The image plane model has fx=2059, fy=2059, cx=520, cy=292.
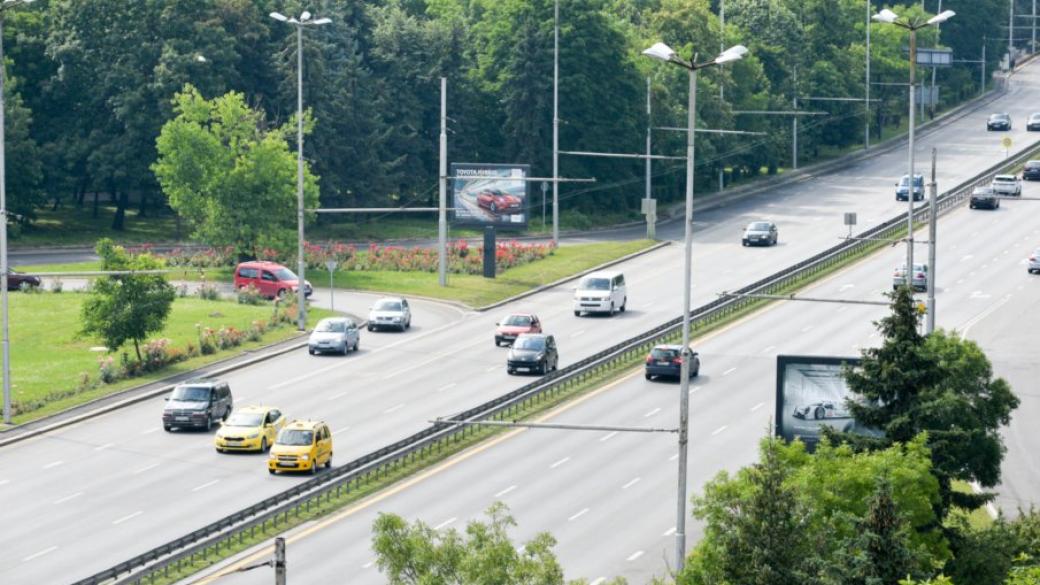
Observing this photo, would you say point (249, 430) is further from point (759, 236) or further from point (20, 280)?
point (759, 236)

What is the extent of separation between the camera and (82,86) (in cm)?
12181

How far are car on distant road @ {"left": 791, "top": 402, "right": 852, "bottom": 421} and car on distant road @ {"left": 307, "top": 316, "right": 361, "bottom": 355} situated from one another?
25.3m

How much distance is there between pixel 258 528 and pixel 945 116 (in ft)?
423

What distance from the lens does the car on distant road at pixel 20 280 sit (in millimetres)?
94312

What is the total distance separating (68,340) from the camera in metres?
82.9

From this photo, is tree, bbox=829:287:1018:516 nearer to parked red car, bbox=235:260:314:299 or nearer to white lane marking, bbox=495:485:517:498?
white lane marking, bbox=495:485:517:498

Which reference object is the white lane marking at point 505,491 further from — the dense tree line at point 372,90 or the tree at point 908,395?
the dense tree line at point 372,90

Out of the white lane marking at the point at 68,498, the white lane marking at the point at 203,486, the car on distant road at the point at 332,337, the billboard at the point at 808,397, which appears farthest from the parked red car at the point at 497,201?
the white lane marking at the point at 68,498

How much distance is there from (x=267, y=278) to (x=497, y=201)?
50.9 feet

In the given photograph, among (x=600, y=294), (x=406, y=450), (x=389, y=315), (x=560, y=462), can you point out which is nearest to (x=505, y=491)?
(x=406, y=450)

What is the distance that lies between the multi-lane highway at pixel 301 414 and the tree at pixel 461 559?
1307 cm

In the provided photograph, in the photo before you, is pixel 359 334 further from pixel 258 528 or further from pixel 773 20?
pixel 773 20

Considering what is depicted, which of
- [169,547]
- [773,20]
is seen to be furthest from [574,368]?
[773,20]

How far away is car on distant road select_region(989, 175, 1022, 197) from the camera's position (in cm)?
12288
